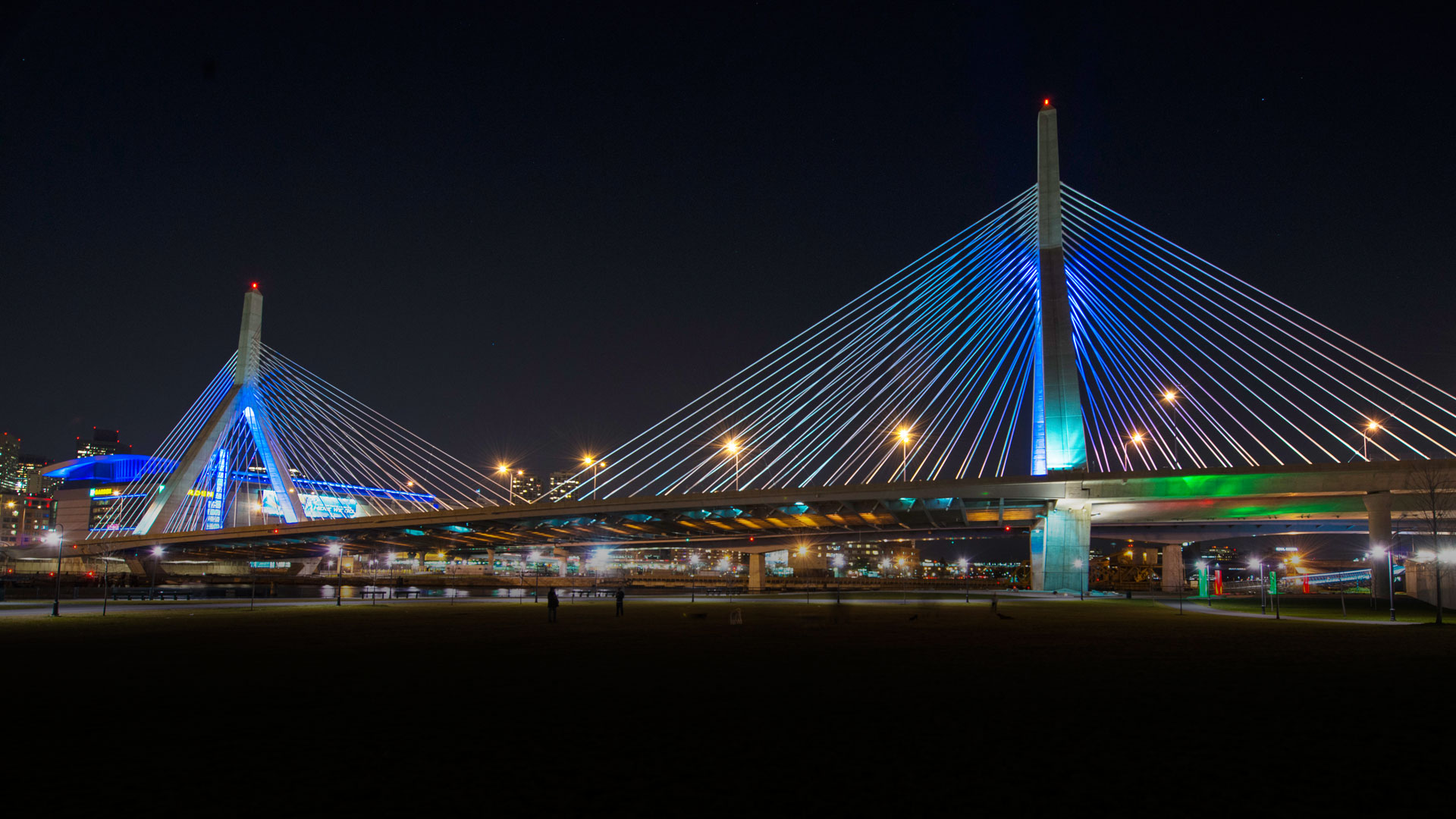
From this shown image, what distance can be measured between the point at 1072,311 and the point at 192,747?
40421 millimetres

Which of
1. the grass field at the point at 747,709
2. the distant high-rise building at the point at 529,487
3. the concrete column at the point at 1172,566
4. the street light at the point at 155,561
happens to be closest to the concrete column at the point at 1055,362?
the grass field at the point at 747,709

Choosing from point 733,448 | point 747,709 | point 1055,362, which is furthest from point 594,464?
point 747,709

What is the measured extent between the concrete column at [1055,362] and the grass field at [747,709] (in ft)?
68.5

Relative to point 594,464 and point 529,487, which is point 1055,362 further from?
point 529,487

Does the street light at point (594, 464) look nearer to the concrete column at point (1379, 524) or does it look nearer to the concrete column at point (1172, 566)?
the concrete column at point (1379, 524)

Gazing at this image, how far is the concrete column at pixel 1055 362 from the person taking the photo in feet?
134

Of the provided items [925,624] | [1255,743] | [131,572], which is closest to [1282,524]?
[925,624]

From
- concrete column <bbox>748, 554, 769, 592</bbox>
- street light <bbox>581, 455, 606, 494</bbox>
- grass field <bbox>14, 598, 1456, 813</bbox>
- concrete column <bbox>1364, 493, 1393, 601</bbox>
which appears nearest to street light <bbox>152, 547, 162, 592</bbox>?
street light <bbox>581, 455, 606, 494</bbox>

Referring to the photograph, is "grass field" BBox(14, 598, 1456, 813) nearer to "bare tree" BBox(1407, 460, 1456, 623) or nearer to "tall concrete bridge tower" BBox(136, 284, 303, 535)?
"bare tree" BBox(1407, 460, 1456, 623)

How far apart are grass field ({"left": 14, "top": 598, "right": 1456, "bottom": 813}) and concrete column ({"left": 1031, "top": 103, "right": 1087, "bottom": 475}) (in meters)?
20.9

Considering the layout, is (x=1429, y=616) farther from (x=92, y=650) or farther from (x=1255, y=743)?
(x=92, y=650)

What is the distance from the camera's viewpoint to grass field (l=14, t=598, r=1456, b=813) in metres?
6.71

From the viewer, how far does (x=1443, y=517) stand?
38656mm

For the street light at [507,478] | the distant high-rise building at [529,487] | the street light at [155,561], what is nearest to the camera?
the street light at [507,478]
